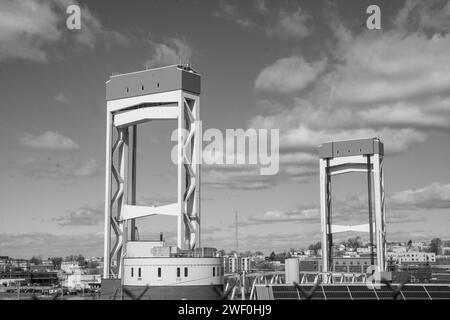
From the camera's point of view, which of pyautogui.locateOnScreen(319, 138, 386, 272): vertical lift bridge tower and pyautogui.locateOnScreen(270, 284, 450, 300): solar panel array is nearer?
pyautogui.locateOnScreen(270, 284, 450, 300): solar panel array

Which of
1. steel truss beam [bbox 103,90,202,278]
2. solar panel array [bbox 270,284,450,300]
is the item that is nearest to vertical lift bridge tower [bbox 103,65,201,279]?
steel truss beam [bbox 103,90,202,278]

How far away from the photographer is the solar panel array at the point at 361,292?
4281cm

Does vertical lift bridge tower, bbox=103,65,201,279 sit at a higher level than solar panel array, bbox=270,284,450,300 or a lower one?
higher

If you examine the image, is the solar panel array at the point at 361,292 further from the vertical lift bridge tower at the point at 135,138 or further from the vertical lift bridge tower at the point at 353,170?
the vertical lift bridge tower at the point at 353,170

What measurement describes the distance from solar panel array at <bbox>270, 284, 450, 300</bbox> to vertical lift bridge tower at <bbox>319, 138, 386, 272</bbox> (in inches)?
2024

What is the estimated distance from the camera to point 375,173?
9581cm

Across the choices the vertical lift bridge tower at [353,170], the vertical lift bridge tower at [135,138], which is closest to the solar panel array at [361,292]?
the vertical lift bridge tower at [135,138]

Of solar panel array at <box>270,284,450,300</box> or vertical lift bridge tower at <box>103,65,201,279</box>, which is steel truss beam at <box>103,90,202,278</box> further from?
solar panel array at <box>270,284,450,300</box>

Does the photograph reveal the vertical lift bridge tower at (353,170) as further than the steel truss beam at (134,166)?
Yes

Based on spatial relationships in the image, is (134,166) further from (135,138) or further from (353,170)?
(353,170)

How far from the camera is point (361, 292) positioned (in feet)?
143

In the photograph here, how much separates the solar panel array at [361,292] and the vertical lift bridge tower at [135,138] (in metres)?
22.8

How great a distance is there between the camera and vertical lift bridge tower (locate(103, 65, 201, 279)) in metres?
66.6
